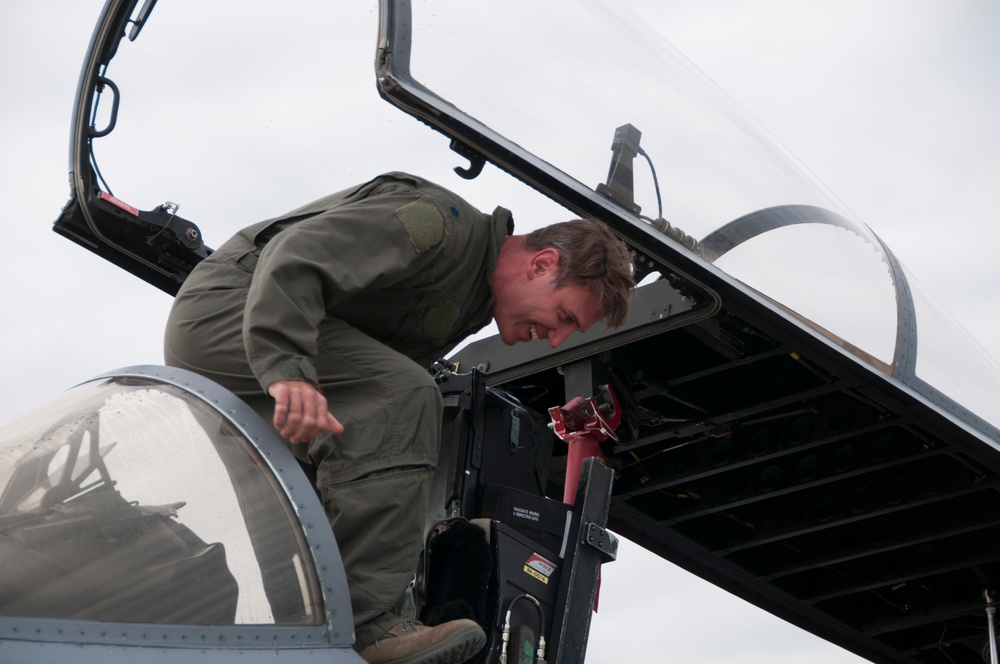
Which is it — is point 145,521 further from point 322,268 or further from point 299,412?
point 322,268

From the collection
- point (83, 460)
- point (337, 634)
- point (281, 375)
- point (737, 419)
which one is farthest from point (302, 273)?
point (737, 419)

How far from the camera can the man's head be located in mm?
3387

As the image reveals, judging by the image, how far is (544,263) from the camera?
3412mm

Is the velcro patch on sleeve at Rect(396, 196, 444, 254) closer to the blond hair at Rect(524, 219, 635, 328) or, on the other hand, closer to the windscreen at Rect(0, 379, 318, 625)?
the blond hair at Rect(524, 219, 635, 328)

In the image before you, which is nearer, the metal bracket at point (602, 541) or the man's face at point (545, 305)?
the man's face at point (545, 305)

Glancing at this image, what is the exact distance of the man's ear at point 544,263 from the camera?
3.39 meters

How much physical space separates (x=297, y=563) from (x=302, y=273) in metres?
0.65

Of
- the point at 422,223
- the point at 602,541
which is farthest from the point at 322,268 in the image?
the point at 602,541

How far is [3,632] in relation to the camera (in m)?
2.24

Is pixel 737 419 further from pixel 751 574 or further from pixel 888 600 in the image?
pixel 888 600

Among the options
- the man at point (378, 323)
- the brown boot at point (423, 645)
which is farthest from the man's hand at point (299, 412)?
the brown boot at point (423, 645)

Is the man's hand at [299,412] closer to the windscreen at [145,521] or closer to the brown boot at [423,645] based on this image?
the windscreen at [145,521]

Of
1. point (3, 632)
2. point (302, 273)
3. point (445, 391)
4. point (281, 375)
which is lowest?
point (3, 632)

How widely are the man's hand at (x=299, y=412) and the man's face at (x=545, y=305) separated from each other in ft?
2.83
